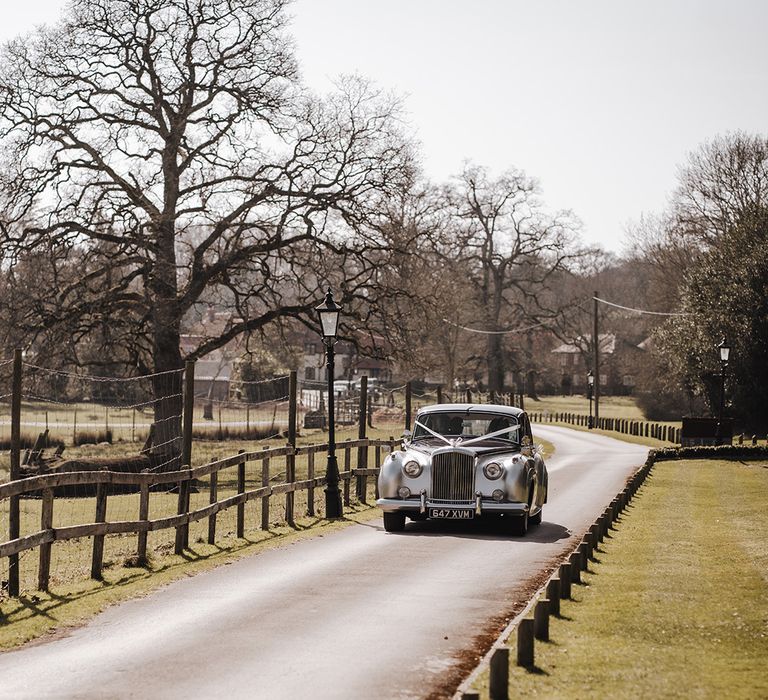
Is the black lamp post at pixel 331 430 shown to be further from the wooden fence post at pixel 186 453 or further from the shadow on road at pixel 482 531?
the wooden fence post at pixel 186 453

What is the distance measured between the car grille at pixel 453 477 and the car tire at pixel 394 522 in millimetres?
820

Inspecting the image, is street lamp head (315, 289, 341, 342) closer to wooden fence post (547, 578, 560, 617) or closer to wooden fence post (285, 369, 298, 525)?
wooden fence post (285, 369, 298, 525)

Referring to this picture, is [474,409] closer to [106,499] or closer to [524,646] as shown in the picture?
[106,499]

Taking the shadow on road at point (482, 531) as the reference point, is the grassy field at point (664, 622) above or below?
above

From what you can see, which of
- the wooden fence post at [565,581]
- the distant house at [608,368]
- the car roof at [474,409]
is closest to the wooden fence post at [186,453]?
the car roof at [474,409]

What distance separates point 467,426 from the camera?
20.0 m

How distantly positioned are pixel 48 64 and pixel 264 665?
30.5m

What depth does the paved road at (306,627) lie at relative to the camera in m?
8.50

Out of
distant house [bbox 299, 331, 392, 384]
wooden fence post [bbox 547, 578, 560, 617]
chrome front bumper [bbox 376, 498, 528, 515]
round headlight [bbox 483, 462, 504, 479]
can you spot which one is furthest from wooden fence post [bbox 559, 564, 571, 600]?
distant house [bbox 299, 331, 392, 384]

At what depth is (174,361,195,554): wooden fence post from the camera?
16.6m

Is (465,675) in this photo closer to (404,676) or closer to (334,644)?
(404,676)

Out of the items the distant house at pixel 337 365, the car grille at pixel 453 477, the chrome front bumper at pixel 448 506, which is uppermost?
the distant house at pixel 337 365

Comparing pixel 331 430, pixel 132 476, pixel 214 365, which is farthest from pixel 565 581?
pixel 214 365

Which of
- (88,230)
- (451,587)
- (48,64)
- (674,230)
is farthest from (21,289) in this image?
(674,230)
